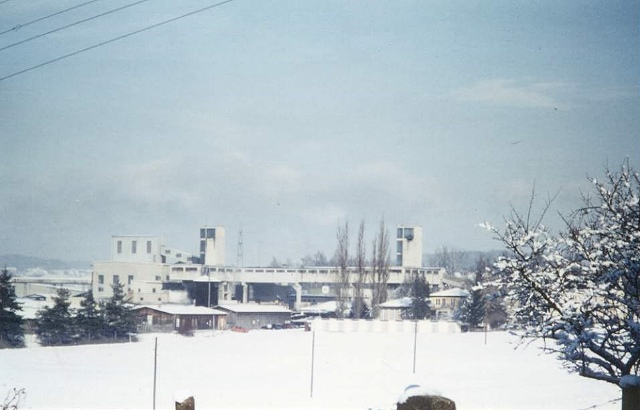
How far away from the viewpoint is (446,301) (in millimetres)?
91625

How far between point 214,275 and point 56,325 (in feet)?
147

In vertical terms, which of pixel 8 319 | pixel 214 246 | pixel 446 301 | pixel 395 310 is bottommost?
pixel 395 310

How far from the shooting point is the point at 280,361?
4391cm

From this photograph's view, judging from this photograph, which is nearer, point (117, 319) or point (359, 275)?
point (117, 319)

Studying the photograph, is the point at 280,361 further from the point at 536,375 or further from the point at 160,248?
the point at 160,248

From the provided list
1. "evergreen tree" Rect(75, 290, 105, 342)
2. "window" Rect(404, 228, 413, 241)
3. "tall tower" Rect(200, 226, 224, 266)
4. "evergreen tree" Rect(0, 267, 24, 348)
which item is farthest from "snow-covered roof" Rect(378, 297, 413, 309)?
"evergreen tree" Rect(0, 267, 24, 348)

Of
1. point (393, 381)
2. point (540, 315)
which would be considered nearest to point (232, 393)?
point (393, 381)

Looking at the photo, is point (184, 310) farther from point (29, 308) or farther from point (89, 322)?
point (89, 322)

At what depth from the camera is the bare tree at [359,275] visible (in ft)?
248

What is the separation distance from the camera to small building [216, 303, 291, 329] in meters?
74.8

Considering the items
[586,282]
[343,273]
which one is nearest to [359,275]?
[343,273]

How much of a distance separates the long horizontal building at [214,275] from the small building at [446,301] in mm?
4392

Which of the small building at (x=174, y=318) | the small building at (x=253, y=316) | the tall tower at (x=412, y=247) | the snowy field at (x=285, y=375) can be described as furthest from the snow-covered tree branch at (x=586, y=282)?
the tall tower at (x=412, y=247)

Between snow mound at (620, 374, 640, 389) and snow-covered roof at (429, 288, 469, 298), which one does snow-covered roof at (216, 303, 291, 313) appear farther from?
snow mound at (620, 374, 640, 389)
